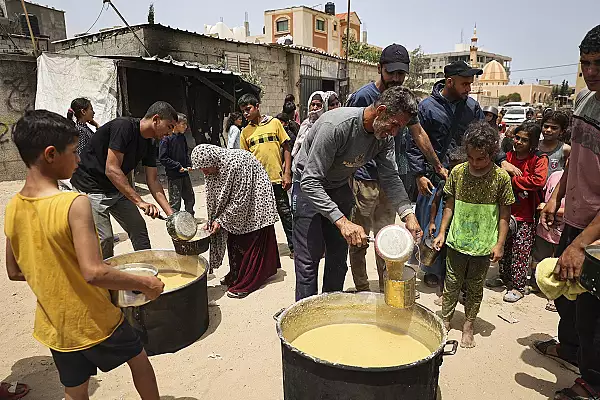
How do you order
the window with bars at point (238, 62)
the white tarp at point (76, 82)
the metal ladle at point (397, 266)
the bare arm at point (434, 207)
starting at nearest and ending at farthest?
the metal ladle at point (397, 266) → the bare arm at point (434, 207) → the white tarp at point (76, 82) → the window with bars at point (238, 62)

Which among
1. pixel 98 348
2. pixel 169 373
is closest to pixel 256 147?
pixel 169 373

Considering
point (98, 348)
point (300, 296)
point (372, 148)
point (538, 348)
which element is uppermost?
point (372, 148)

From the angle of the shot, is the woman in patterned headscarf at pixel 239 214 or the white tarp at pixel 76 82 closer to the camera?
the woman in patterned headscarf at pixel 239 214

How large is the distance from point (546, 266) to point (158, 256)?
2729 millimetres

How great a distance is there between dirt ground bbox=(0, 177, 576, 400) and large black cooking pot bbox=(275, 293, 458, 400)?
1.83ft

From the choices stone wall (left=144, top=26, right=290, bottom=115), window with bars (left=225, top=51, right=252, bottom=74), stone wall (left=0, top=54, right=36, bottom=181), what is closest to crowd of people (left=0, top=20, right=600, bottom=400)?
stone wall (left=0, top=54, right=36, bottom=181)

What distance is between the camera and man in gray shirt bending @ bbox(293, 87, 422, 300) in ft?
7.43

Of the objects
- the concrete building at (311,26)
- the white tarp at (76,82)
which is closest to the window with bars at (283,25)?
the concrete building at (311,26)

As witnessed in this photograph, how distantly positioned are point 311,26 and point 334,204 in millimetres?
31177

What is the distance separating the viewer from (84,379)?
1816 millimetres

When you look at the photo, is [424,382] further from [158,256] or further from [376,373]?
[158,256]

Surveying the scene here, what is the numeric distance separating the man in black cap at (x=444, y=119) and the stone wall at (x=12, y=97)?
809 cm

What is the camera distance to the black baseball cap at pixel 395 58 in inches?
127

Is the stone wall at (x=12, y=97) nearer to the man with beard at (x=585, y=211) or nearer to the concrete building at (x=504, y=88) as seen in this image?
the man with beard at (x=585, y=211)
